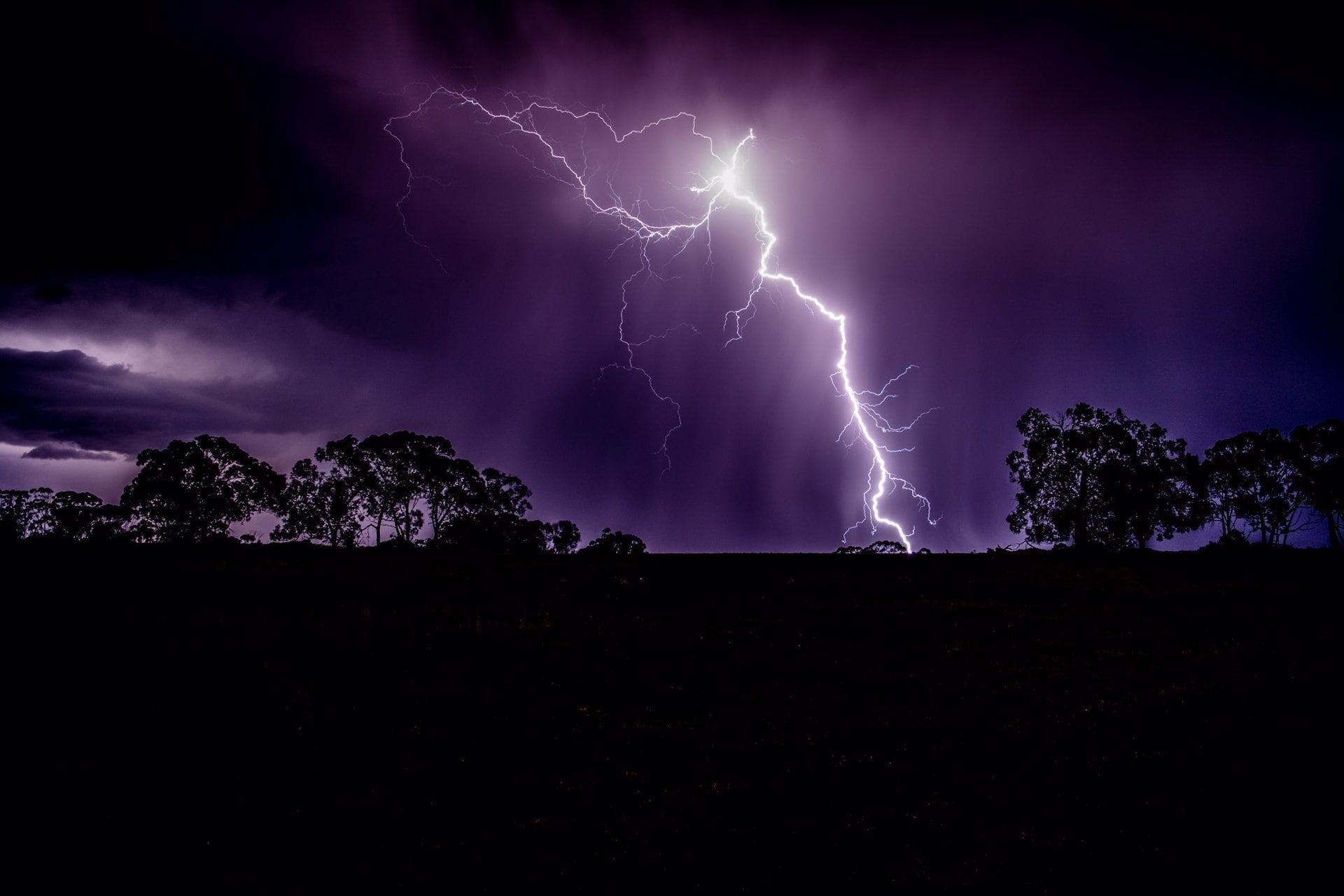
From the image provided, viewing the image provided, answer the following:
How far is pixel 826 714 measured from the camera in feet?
44.2

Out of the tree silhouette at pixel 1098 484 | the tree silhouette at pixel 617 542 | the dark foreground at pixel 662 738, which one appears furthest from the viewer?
the tree silhouette at pixel 617 542

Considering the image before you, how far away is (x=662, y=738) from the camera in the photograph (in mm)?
12320

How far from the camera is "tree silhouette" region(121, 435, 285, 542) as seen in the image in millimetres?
61656

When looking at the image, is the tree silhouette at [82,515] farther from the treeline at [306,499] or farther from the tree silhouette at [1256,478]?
the tree silhouette at [1256,478]

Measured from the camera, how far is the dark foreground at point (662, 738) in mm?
8258

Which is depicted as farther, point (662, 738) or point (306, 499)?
point (306, 499)

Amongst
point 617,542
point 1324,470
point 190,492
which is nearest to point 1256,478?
point 1324,470

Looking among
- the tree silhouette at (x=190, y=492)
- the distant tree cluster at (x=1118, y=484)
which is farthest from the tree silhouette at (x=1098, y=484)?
the tree silhouette at (x=190, y=492)

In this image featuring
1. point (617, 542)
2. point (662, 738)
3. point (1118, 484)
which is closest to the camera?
point (662, 738)

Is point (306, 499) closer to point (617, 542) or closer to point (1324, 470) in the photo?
point (617, 542)

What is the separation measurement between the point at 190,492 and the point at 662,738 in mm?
71103

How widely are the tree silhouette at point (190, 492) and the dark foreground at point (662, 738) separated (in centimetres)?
4574

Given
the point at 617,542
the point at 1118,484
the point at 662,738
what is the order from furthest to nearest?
the point at 617,542
the point at 1118,484
the point at 662,738

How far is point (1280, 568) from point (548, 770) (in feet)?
121
